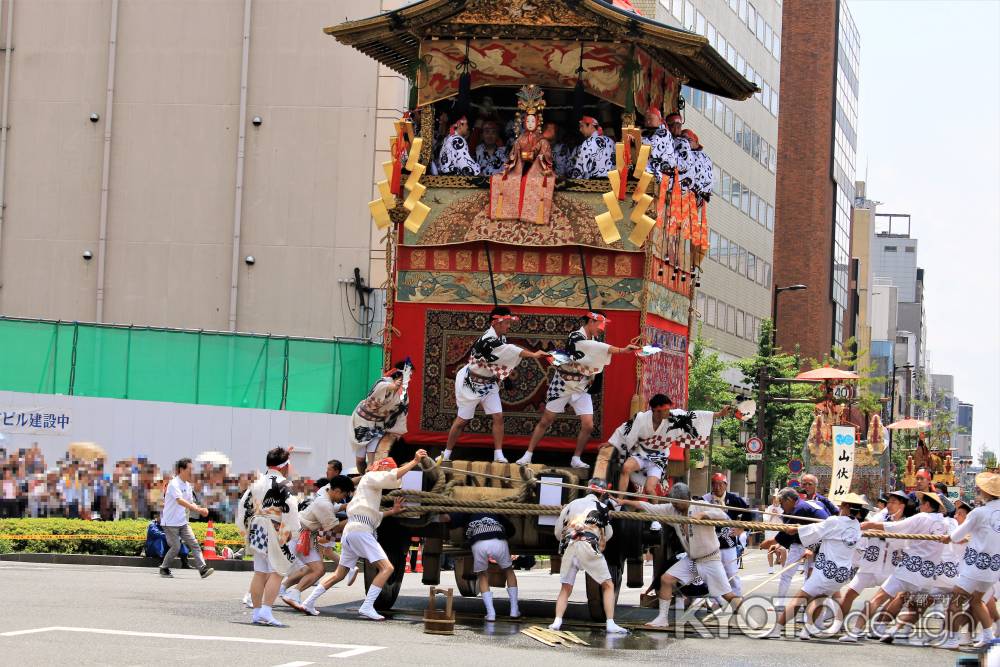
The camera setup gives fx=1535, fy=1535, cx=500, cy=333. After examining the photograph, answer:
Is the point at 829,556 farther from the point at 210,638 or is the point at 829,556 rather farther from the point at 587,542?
the point at 210,638

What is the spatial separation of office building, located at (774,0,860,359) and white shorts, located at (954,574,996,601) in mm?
64578

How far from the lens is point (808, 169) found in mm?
82062

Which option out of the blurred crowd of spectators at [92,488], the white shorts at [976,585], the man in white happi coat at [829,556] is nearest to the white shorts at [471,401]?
the man in white happi coat at [829,556]

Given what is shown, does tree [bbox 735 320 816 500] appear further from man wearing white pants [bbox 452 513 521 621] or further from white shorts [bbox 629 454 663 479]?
man wearing white pants [bbox 452 513 521 621]

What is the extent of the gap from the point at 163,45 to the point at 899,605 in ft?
97.4

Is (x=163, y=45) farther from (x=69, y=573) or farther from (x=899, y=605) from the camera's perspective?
(x=899, y=605)

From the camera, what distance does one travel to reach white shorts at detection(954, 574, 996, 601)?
15500 millimetres

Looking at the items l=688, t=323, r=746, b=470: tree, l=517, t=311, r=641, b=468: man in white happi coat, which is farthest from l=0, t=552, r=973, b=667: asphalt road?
l=688, t=323, r=746, b=470: tree

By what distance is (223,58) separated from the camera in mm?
41000

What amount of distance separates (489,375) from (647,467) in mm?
1996

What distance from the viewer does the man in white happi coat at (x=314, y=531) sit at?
16453mm

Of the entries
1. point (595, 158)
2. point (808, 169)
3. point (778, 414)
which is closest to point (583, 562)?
point (595, 158)

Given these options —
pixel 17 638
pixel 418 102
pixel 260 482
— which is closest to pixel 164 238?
pixel 418 102

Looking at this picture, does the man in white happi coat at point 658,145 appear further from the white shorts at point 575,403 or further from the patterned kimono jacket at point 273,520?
the patterned kimono jacket at point 273,520
